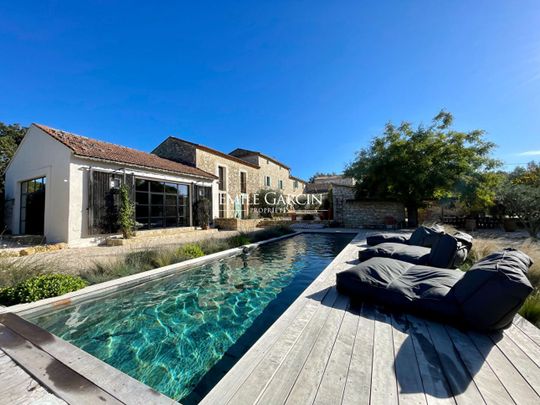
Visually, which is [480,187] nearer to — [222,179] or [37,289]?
[222,179]

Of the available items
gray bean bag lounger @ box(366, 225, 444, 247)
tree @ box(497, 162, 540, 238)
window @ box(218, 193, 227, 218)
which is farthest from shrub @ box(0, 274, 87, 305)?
tree @ box(497, 162, 540, 238)

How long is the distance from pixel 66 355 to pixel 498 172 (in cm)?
1713

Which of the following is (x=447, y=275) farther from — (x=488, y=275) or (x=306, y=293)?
(x=306, y=293)

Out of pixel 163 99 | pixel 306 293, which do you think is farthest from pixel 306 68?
pixel 306 293

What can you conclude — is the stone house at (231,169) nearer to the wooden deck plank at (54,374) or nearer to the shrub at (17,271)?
the shrub at (17,271)

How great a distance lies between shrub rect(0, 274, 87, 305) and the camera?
3131 mm

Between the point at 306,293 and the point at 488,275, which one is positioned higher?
the point at 488,275

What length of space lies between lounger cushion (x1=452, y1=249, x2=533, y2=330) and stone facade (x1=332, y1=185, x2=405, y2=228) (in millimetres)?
12575

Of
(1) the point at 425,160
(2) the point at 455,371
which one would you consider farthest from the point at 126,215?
(1) the point at 425,160

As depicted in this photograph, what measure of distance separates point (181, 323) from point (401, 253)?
3.92 metres

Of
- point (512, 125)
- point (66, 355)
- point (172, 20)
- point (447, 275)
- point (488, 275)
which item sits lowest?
point (66, 355)

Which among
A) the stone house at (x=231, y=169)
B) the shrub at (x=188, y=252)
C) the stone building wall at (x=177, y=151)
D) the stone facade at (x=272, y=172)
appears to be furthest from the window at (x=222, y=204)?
the shrub at (x=188, y=252)

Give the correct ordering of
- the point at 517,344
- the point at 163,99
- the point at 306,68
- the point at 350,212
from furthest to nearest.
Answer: the point at 350,212
the point at 163,99
the point at 306,68
the point at 517,344

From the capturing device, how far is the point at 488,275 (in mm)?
1867
